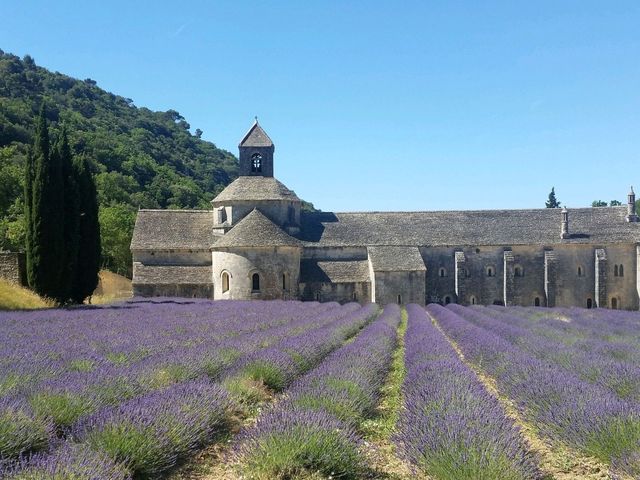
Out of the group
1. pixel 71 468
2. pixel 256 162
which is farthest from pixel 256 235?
pixel 71 468

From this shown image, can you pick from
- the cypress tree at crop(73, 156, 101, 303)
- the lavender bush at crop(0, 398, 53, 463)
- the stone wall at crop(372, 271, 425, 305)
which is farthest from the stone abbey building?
the lavender bush at crop(0, 398, 53, 463)

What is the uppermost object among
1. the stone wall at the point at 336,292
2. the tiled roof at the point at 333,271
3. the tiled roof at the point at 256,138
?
the tiled roof at the point at 256,138

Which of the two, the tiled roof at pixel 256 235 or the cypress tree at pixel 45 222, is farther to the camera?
the tiled roof at pixel 256 235

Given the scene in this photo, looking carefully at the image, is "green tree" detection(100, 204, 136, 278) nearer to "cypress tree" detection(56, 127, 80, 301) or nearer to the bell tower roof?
the bell tower roof

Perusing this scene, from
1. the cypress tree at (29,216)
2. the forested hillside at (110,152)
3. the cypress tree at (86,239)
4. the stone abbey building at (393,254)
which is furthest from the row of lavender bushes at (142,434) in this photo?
the forested hillside at (110,152)

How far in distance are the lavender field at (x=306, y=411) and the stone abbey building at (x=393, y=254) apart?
75.3 feet

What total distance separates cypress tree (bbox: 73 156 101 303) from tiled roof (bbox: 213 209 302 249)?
715 centimetres

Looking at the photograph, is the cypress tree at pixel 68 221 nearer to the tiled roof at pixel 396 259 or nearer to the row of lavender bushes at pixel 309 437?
the tiled roof at pixel 396 259

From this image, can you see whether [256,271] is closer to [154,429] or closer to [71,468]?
[154,429]

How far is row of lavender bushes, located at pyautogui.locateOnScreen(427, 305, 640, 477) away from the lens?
5744 mm

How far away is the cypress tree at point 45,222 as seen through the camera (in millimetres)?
24953

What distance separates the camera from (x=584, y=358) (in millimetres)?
11086

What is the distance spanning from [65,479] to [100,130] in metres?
90.1

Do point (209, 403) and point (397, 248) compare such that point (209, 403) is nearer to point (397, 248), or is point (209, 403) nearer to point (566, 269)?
point (397, 248)
